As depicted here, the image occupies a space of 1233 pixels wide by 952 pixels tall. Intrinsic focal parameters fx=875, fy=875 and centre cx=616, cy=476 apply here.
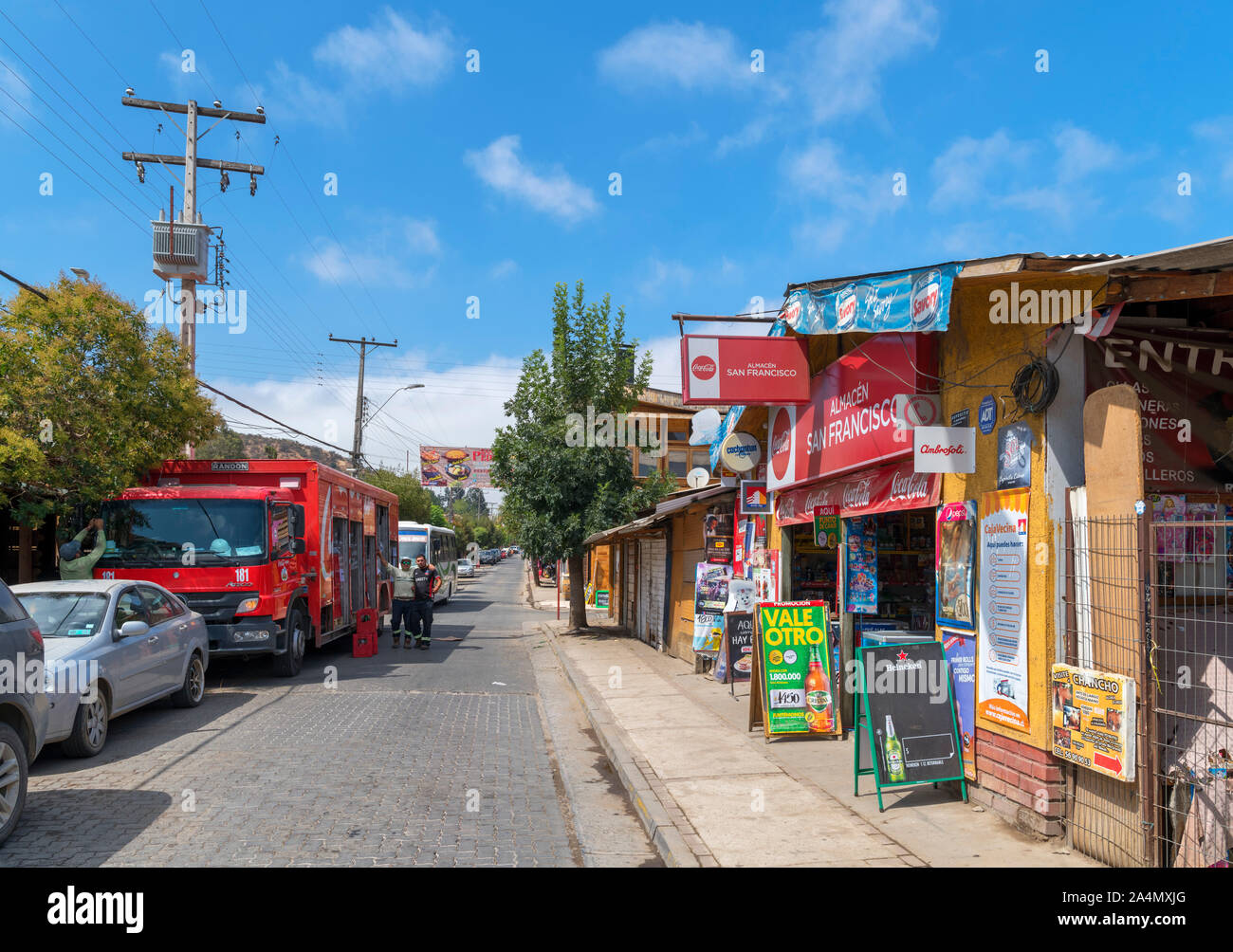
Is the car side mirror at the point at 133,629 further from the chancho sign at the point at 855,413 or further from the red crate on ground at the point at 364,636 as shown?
the red crate on ground at the point at 364,636

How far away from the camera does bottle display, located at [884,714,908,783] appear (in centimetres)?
633

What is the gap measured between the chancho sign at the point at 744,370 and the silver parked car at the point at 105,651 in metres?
5.96

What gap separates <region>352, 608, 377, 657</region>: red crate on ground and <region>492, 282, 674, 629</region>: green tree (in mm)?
5089

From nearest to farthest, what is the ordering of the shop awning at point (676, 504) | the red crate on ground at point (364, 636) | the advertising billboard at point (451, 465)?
the shop awning at point (676, 504) → the red crate on ground at point (364, 636) → the advertising billboard at point (451, 465)

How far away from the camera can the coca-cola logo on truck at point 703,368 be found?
864 centimetres

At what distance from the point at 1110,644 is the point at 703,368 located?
4681 mm

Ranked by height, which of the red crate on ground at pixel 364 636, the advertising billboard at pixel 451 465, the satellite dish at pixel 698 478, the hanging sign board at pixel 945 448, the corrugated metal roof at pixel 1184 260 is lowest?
the red crate on ground at pixel 364 636

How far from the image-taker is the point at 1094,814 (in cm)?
510

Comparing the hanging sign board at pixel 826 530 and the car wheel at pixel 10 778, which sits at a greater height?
the hanging sign board at pixel 826 530

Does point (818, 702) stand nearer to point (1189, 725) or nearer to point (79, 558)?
point (1189, 725)

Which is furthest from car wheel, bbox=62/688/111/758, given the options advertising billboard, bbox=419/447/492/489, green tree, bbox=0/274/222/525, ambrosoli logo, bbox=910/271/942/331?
advertising billboard, bbox=419/447/492/489

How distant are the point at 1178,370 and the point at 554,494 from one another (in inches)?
621

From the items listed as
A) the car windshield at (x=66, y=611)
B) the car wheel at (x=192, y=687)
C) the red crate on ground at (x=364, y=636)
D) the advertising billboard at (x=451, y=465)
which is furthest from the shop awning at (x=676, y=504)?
the advertising billboard at (x=451, y=465)
